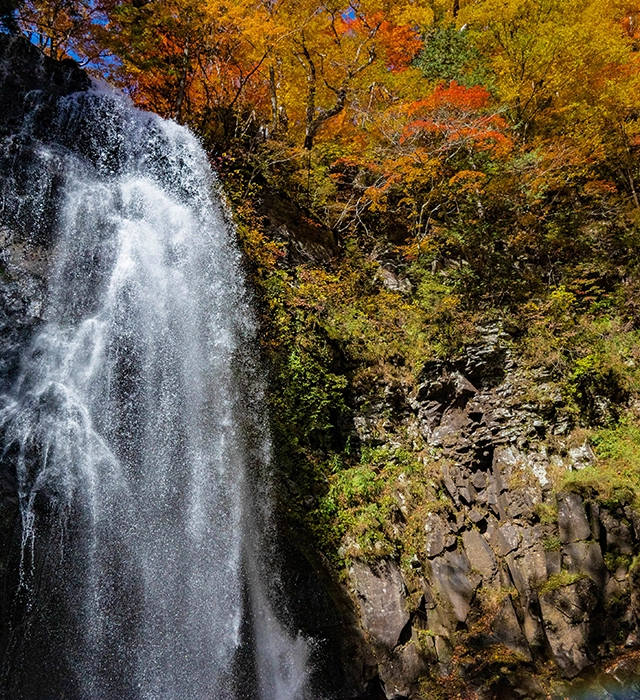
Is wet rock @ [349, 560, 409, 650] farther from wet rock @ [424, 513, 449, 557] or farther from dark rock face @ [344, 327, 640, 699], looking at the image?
wet rock @ [424, 513, 449, 557]

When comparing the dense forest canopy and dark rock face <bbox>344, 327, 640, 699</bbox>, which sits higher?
the dense forest canopy

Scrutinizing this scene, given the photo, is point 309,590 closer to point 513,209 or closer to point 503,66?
point 513,209

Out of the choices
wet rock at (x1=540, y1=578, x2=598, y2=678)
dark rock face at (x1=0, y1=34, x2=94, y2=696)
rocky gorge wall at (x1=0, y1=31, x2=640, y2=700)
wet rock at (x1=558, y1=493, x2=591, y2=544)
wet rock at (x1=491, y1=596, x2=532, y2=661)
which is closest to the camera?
dark rock face at (x1=0, y1=34, x2=94, y2=696)

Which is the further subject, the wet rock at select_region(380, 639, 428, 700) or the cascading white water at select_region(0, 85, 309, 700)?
the wet rock at select_region(380, 639, 428, 700)

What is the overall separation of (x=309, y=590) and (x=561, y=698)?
373 centimetres

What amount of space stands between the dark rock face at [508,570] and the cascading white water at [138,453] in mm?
2148

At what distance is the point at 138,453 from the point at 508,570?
20.9 ft

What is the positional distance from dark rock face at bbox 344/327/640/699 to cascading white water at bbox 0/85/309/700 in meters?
2.15

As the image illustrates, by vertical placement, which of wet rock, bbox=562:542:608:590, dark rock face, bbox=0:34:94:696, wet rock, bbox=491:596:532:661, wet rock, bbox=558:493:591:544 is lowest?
wet rock, bbox=491:596:532:661

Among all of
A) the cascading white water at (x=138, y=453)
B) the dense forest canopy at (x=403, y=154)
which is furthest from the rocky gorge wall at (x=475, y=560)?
the dense forest canopy at (x=403, y=154)

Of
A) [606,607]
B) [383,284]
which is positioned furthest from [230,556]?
[383,284]

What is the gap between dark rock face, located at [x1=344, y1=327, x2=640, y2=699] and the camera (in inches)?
267

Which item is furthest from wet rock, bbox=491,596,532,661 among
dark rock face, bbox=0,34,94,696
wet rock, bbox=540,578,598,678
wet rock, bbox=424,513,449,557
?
dark rock face, bbox=0,34,94,696

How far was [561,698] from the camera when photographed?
20.9ft
